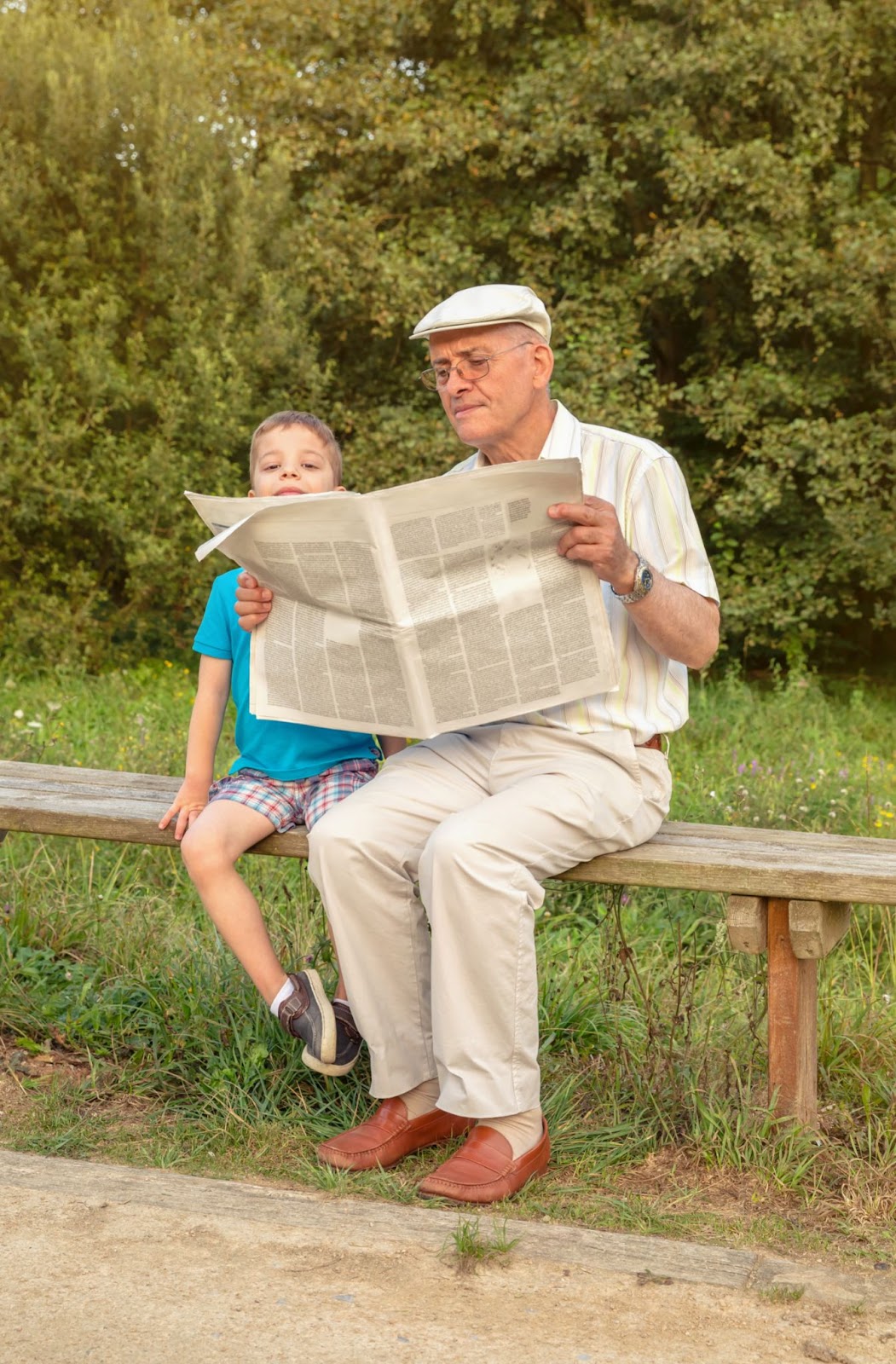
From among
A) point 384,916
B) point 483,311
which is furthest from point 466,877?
point 483,311

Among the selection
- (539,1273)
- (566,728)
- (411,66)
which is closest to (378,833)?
(566,728)

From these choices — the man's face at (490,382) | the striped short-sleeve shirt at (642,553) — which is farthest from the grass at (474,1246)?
the man's face at (490,382)

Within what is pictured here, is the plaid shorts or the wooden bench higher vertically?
the plaid shorts

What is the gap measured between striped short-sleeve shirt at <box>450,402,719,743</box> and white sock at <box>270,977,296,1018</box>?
0.74m

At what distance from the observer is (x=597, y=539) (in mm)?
2779

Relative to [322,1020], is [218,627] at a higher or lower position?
higher

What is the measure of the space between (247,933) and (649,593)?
1.10m

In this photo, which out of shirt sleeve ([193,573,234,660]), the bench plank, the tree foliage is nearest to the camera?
the bench plank

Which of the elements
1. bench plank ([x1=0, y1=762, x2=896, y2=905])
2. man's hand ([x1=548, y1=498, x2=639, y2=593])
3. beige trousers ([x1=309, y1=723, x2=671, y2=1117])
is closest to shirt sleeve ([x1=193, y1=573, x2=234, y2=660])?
bench plank ([x1=0, y1=762, x2=896, y2=905])

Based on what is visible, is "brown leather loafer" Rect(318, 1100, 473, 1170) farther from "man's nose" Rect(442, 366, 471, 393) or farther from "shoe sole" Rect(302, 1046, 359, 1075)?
"man's nose" Rect(442, 366, 471, 393)

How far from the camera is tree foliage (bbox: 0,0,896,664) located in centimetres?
969

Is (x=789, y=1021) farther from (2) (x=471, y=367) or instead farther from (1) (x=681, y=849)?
(2) (x=471, y=367)

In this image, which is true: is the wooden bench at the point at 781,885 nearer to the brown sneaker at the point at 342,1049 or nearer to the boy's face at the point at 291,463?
the brown sneaker at the point at 342,1049

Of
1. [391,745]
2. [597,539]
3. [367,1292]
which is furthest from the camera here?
[391,745]
